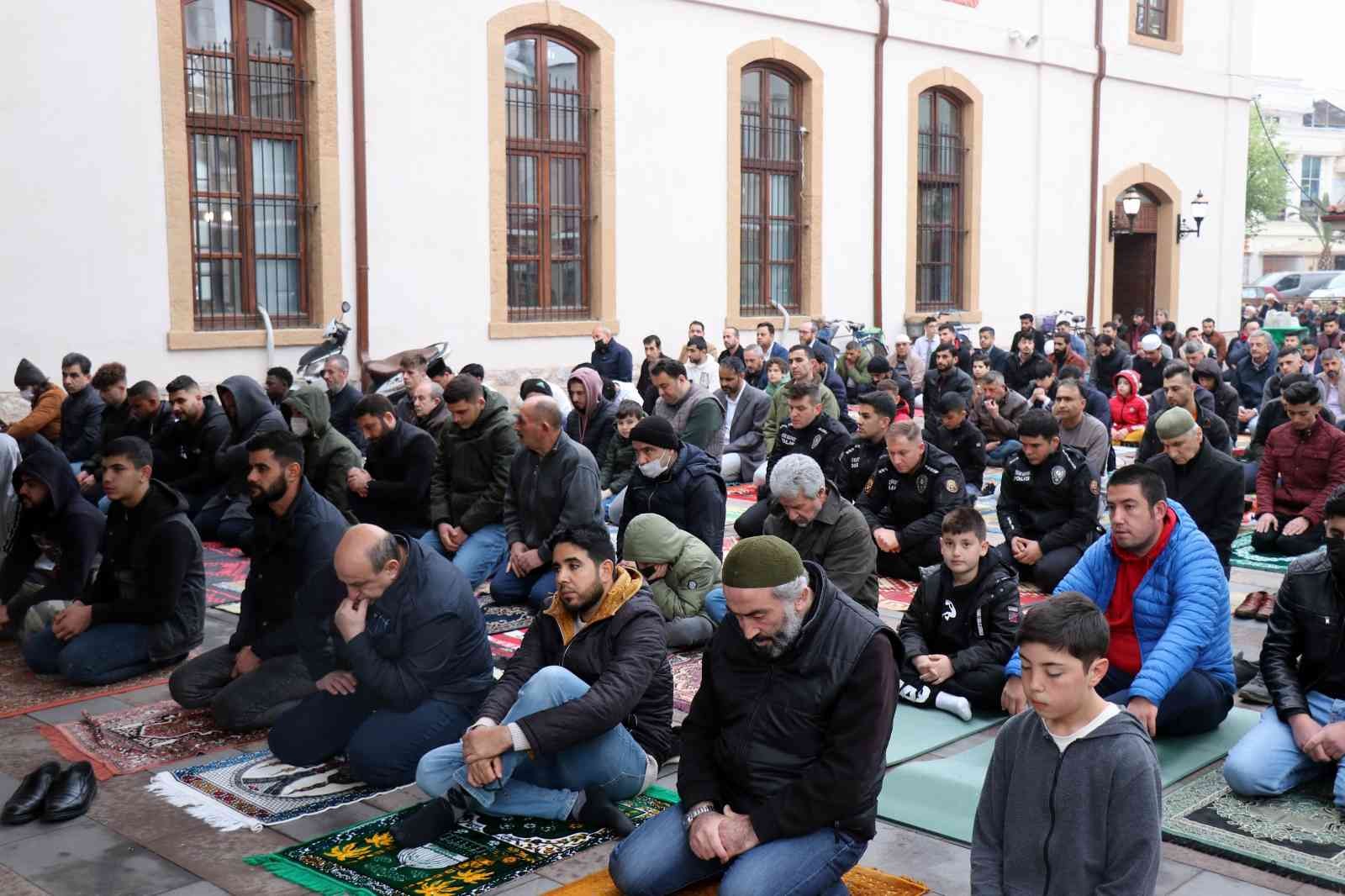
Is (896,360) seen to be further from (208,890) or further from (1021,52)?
(208,890)

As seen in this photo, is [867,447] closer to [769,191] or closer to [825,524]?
[825,524]

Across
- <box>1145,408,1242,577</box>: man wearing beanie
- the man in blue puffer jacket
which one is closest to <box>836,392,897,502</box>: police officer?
<box>1145,408,1242,577</box>: man wearing beanie

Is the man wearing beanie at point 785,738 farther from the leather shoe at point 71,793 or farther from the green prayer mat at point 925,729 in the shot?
the leather shoe at point 71,793

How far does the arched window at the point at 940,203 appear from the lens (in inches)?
851

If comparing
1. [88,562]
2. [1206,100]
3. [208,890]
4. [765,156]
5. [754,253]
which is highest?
[1206,100]

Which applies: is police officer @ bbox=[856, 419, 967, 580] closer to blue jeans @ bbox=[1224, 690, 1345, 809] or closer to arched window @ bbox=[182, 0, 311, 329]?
blue jeans @ bbox=[1224, 690, 1345, 809]

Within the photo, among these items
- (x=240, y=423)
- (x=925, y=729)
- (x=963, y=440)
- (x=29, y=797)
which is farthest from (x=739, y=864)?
(x=240, y=423)

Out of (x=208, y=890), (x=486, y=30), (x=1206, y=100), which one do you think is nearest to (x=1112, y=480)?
(x=208, y=890)

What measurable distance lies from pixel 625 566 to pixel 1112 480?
6.55ft

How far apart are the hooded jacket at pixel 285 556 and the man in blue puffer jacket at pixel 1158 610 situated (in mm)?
3074

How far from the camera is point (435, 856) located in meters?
4.82

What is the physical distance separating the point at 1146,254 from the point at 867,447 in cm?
1876

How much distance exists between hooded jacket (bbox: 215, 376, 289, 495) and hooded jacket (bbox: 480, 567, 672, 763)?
560cm

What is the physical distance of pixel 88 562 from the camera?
7625 millimetres
